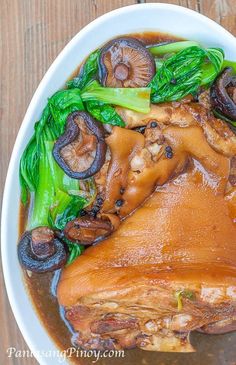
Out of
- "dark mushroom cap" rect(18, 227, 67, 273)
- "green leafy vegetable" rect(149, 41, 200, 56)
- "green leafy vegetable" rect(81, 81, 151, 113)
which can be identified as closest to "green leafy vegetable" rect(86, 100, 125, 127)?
"green leafy vegetable" rect(81, 81, 151, 113)

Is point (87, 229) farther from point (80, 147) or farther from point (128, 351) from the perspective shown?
point (128, 351)

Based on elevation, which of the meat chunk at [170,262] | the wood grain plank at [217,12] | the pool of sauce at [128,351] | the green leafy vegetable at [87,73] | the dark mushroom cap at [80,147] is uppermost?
the wood grain plank at [217,12]

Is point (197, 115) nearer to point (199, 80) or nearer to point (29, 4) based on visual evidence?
point (199, 80)

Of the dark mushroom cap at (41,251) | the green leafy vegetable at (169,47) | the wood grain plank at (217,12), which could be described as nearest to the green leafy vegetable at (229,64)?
the green leafy vegetable at (169,47)

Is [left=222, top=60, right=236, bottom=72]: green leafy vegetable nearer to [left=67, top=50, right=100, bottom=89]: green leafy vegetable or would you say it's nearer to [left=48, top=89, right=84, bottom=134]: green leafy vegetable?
[left=67, top=50, right=100, bottom=89]: green leafy vegetable

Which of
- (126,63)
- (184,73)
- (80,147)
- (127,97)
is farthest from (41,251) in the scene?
(184,73)

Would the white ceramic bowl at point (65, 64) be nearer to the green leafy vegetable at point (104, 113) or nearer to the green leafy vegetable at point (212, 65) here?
the green leafy vegetable at point (212, 65)

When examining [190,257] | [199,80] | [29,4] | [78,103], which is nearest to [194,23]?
[199,80]
